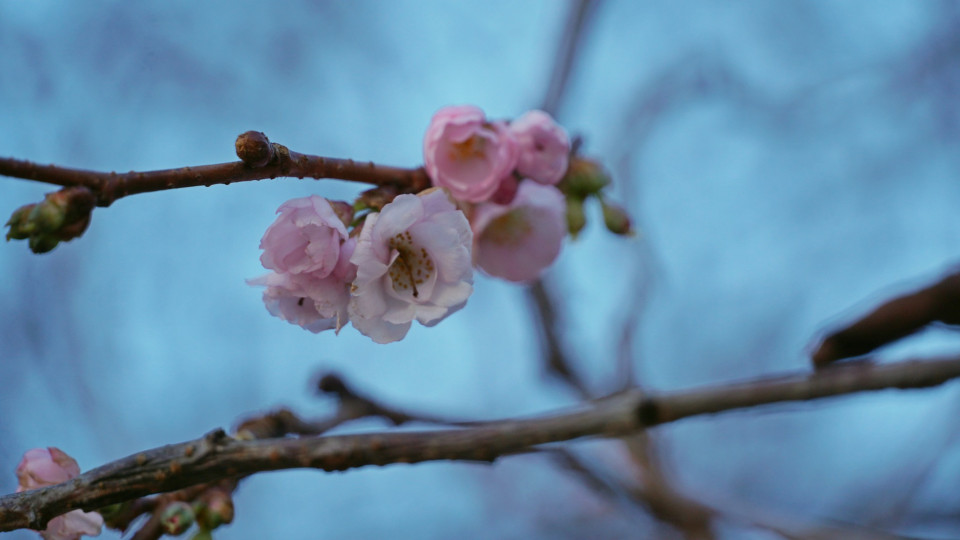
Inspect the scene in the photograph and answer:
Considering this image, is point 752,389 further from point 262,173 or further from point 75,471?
point 75,471

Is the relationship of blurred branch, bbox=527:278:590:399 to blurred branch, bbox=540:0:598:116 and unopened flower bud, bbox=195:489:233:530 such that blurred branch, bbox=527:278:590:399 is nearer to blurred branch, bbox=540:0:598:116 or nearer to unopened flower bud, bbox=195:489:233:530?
blurred branch, bbox=540:0:598:116

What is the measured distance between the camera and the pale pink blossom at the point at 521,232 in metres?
1.10

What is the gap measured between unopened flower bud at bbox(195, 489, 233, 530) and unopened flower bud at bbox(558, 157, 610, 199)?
667 mm

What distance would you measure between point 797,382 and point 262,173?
72 cm

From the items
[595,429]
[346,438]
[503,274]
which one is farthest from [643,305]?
[346,438]

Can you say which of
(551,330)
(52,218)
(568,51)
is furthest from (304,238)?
(568,51)

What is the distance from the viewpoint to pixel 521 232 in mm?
1131

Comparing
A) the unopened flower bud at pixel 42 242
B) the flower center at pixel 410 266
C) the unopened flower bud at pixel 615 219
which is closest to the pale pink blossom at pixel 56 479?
the unopened flower bud at pixel 42 242

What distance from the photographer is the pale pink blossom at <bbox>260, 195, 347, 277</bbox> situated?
0.83m

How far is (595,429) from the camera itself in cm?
89

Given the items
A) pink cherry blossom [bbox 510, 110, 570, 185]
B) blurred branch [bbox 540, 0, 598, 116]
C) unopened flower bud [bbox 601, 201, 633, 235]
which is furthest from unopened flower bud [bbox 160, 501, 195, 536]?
blurred branch [bbox 540, 0, 598, 116]

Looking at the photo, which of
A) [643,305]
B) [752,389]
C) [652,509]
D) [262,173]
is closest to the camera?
[262,173]

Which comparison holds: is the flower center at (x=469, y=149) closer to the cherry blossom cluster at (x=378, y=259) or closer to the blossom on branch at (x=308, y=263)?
the cherry blossom cluster at (x=378, y=259)

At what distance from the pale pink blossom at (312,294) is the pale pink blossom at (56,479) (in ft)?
0.98
